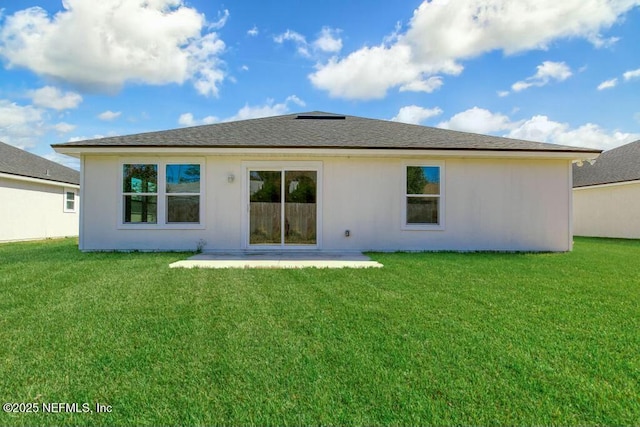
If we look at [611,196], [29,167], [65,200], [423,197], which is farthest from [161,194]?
[611,196]

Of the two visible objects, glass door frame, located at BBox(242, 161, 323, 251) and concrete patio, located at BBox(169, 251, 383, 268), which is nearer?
concrete patio, located at BBox(169, 251, 383, 268)

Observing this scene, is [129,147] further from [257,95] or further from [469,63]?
[469,63]

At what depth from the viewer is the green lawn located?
205 cm

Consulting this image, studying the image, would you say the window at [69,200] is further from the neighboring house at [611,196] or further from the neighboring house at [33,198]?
the neighboring house at [611,196]

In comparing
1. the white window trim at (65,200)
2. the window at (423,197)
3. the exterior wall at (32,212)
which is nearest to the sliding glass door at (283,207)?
the window at (423,197)

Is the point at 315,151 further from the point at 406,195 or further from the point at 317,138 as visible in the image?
the point at 406,195

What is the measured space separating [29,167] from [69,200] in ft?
8.25

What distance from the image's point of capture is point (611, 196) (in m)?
15.8

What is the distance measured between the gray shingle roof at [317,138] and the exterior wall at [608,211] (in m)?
9.12

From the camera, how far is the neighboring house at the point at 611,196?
581 inches

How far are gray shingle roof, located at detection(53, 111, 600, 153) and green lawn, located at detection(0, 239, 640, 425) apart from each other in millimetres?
4512

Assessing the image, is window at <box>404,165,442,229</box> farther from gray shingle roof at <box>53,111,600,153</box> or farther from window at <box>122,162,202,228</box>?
window at <box>122,162,202,228</box>

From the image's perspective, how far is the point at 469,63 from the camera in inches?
494

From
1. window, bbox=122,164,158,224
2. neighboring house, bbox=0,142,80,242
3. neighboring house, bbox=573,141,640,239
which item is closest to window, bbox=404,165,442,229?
window, bbox=122,164,158,224
